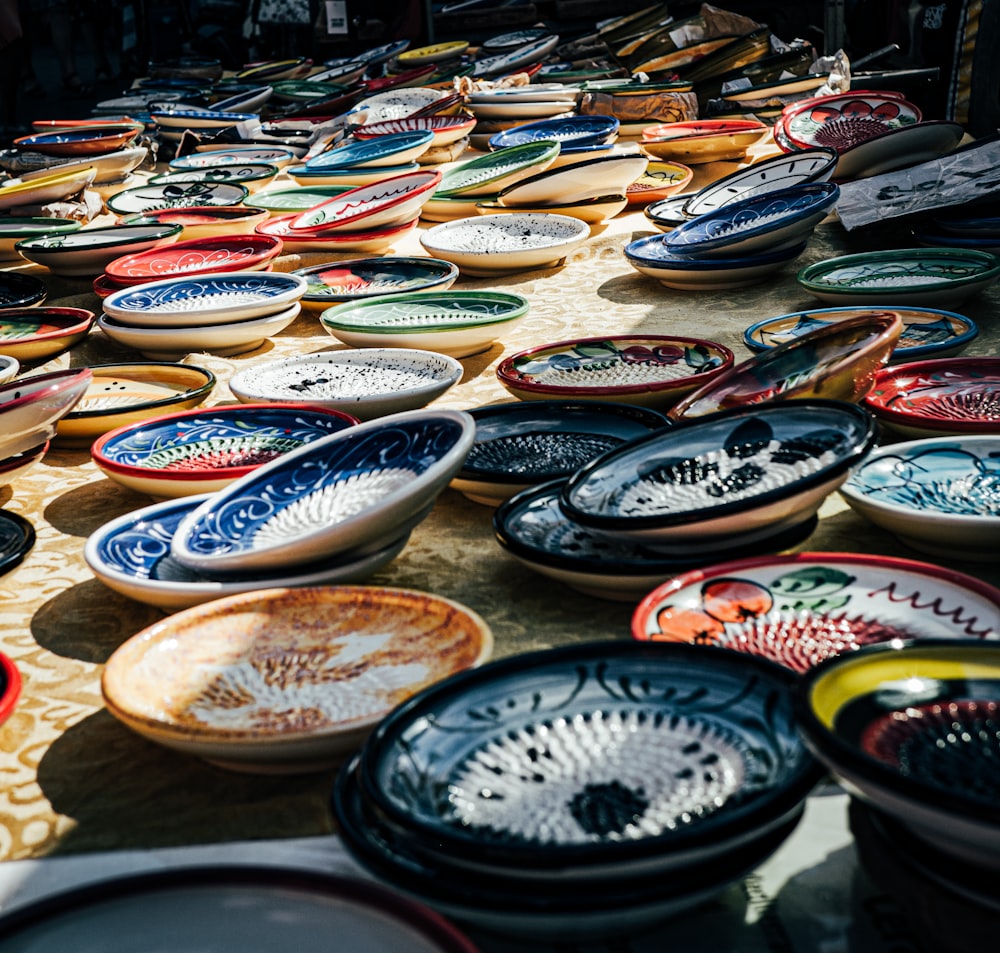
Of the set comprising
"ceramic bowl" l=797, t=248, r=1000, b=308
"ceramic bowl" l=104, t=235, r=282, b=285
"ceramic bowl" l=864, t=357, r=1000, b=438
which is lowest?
"ceramic bowl" l=864, t=357, r=1000, b=438

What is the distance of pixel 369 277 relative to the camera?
2232mm

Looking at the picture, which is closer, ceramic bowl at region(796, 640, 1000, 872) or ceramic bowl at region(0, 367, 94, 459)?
ceramic bowl at region(796, 640, 1000, 872)

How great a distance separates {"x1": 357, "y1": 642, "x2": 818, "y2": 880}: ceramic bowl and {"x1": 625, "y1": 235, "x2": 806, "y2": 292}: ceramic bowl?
4.74ft

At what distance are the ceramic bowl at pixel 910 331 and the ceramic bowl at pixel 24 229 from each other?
1709 millimetres

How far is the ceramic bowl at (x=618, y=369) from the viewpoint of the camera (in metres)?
1.42

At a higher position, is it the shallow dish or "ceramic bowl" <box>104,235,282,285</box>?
"ceramic bowl" <box>104,235,282,285</box>

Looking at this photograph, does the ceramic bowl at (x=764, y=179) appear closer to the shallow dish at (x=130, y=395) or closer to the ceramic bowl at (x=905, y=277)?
the ceramic bowl at (x=905, y=277)

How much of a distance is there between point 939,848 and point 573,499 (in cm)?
53

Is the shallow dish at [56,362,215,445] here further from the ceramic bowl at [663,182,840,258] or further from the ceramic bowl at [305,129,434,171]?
the ceramic bowl at [305,129,434,171]

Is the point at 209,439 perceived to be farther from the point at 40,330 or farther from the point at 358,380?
the point at 40,330

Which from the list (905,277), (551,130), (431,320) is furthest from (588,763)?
(551,130)

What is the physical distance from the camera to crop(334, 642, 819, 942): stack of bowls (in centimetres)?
58

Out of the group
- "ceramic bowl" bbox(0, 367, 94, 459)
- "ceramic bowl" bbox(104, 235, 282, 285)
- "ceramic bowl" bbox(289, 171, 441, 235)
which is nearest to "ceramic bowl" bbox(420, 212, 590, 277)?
"ceramic bowl" bbox(289, 171, 441, 235)

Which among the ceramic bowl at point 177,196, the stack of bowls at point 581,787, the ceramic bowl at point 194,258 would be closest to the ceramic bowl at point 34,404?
the stack of bowls at point 581,787
